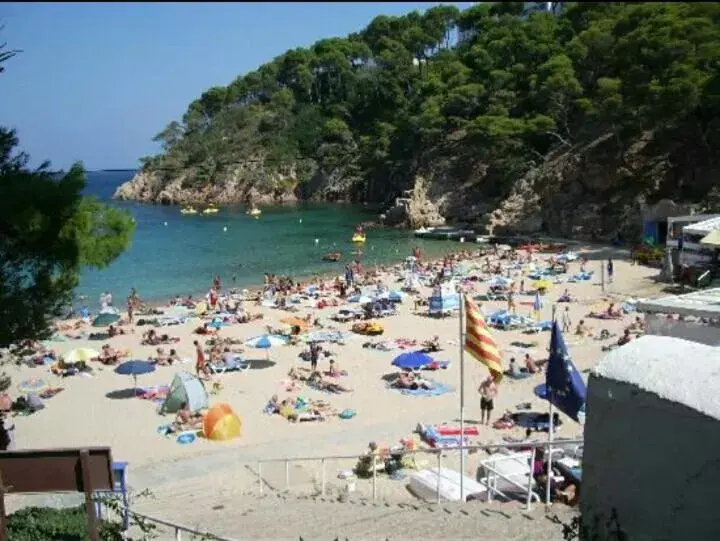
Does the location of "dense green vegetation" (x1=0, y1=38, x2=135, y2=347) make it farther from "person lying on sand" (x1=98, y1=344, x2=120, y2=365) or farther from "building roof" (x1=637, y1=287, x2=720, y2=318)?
"person lying on sand" (x1=98, y1=344, x2=120, y2=365)

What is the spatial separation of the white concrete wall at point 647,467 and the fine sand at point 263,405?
25.3 feet

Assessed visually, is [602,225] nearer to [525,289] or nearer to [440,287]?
[525,289]

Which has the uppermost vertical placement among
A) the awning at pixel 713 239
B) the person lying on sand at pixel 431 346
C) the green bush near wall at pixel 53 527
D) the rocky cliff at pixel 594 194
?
the rocky cliff at pixel 594 194

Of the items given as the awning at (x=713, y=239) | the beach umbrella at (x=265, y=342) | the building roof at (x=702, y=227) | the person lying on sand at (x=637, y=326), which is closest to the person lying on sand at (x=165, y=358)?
the beach umbrella at (x=265, y=342)

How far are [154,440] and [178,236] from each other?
4683cm

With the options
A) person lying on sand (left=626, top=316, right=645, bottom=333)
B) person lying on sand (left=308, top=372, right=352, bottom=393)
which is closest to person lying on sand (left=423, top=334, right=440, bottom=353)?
person lying on sand (left=308, top=372, right=352, bottom=393)

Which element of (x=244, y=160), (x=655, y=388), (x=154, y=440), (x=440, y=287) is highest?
(x=244, y=160)

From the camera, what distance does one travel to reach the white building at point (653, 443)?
3.75 meters

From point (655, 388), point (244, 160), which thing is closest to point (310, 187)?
point (244, 160)

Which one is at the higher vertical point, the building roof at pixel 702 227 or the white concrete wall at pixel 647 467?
the building roof at pixel 702 227

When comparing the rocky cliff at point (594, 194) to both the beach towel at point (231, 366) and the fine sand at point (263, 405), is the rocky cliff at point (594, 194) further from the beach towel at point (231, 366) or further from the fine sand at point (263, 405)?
the beach towel at point (231, 366)

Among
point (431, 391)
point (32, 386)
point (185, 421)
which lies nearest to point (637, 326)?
point (431, 391)

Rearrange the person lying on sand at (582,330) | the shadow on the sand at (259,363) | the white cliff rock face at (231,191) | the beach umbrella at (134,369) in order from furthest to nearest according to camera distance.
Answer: the white cliff rock face at (231,191) → the person lying on sand at (582,330) → the shadow on the sand at (259,363) → the beach umbrella at (134,369)

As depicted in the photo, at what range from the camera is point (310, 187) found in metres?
88.6
